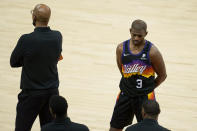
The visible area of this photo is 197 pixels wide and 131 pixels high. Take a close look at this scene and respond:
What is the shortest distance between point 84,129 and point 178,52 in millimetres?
4922

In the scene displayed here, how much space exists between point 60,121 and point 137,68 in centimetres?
126

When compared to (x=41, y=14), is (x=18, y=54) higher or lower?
lower

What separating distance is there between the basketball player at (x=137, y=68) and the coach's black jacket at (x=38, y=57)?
682mm

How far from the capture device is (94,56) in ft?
28.2

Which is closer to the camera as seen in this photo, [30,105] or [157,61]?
[30,105]

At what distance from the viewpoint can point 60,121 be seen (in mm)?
4141

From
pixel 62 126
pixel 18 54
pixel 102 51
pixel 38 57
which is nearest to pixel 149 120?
pixel 62 126

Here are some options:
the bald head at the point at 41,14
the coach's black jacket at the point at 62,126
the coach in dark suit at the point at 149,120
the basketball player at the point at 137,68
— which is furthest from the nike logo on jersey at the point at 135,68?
the coach's black jacket at the point at 62,126

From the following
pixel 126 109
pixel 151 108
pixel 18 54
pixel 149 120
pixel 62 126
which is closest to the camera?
pixel 62 126

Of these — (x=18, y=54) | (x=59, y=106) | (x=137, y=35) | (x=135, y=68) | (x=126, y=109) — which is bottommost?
(x=126, y=109)

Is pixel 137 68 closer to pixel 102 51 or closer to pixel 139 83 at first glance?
pixel 139 83

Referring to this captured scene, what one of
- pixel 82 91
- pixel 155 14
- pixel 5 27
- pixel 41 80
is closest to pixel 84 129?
pixel 41 80

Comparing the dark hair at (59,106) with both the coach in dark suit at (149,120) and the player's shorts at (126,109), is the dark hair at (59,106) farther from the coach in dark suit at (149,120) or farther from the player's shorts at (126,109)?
the player's shorts at (126,109)

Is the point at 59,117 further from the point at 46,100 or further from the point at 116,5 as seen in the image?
the point at 116,5
